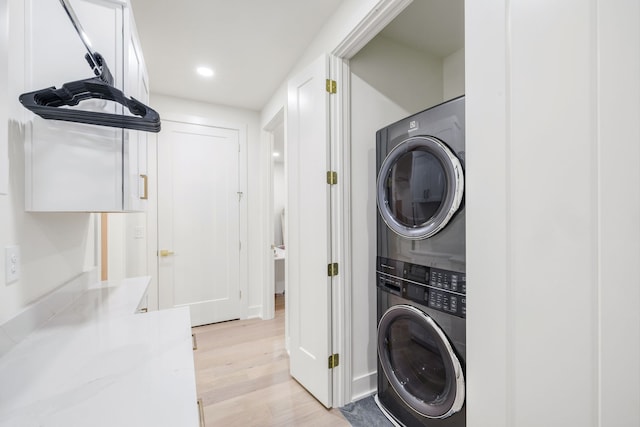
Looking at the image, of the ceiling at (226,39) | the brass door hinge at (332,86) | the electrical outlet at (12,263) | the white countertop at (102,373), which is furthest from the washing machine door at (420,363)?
the ceiling at (226,39)

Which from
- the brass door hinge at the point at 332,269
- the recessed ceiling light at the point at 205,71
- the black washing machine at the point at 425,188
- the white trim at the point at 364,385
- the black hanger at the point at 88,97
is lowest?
the white trim at the point at 364,385

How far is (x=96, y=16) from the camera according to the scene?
3.78ft

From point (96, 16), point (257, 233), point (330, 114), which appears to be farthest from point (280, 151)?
point (96, 16)

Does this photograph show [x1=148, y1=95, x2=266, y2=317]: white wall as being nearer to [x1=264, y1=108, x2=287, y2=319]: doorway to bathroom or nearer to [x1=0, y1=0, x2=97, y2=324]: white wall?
[x1=264, y1=108, x2=287, y2=319]: doorway to bathroom

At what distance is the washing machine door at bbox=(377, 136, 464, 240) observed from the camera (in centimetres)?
118

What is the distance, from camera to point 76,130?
1043 mm

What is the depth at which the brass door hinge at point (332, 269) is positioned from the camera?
1.75 metres

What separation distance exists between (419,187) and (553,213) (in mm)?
694

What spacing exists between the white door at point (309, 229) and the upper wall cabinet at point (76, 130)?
104 centimetres

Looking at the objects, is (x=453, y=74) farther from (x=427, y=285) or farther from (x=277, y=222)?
(x=277, y=222)

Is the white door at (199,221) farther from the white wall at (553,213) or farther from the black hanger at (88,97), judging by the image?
the white wall at (553,213)

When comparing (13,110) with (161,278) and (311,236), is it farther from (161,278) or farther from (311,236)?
(161,278)

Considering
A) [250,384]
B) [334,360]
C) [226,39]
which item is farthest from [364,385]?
[226,39]

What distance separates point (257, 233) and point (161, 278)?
1.14 metres
